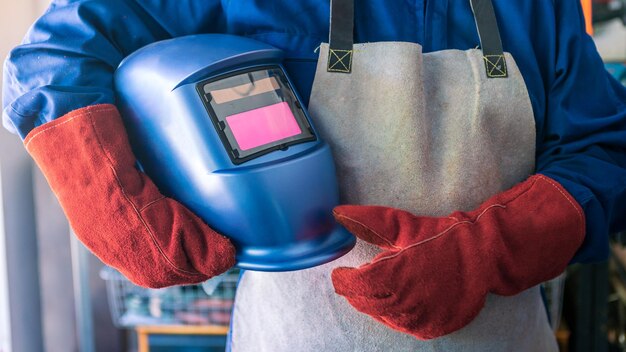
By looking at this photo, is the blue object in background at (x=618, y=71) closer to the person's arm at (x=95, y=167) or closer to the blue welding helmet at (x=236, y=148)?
the blue welding helmet at (x=236, y=148)

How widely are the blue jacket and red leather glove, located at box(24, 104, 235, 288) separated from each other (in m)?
0.04

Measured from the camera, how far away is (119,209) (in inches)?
29.5

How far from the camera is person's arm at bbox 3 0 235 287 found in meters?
0.75

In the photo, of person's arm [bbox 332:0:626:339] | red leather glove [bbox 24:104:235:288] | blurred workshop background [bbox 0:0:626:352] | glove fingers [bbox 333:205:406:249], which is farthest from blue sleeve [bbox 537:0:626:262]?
blurred workshop background [bbox 0:0:626:352]

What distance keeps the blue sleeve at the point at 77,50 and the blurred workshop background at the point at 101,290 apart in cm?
110

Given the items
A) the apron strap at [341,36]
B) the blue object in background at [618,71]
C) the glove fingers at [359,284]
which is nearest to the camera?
the glove fingers at [359,284]

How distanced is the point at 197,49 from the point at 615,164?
58cm

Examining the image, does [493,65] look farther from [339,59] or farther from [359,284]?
[359,284]

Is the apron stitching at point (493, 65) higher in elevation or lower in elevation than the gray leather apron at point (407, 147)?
higher

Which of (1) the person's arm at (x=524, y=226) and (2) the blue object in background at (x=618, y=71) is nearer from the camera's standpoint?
(1) the person's arm at (x=524, y=226)

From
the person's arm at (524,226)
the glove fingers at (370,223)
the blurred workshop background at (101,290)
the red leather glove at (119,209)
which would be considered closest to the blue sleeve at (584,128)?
the person's arm at (524,226)

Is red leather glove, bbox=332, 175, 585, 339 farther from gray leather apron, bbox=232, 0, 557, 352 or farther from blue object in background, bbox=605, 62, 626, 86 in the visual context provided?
blue object in background, bbox=605, 62, 626, 86

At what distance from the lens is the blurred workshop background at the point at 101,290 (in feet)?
6.19

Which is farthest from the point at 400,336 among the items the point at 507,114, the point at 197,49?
the point at 197,49
